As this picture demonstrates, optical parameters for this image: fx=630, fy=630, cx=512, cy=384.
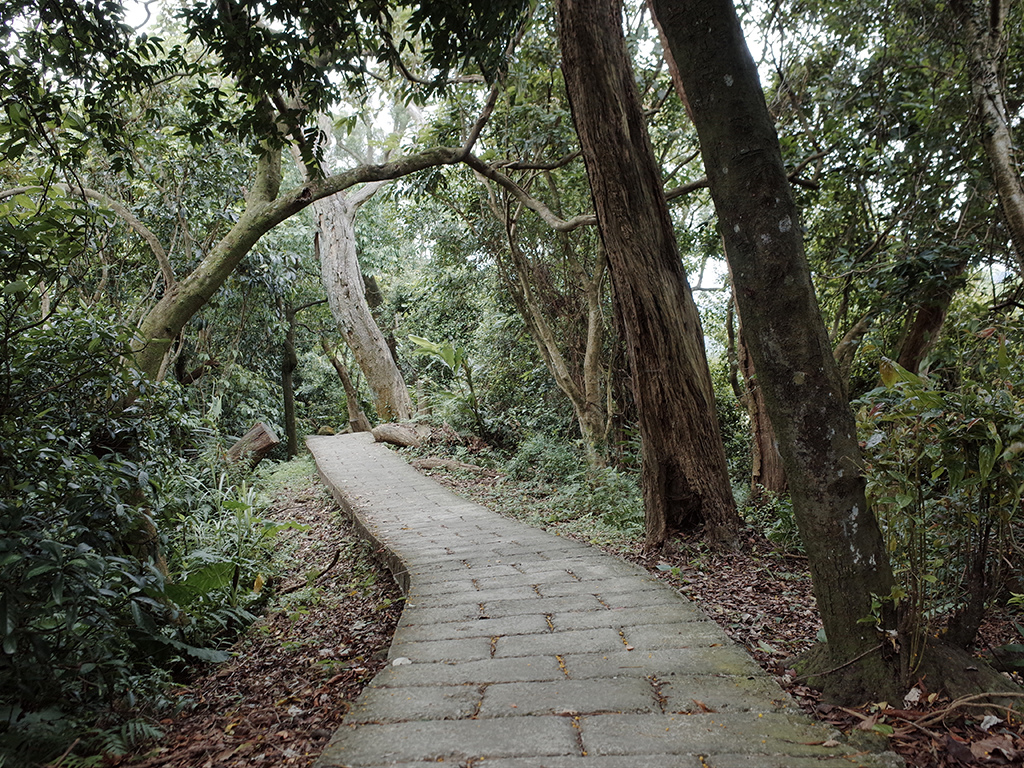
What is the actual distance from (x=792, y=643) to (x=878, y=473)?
120 cm

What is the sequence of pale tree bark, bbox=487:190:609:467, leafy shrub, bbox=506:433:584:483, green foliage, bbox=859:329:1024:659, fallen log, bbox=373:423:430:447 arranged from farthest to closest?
fallen log, bbox=373:423:430:447, leafy shrub, bbox=506:433:584:483, pale tree bark, bbox=487:190:609:467, green foliage, bbox=859:329:1024:659

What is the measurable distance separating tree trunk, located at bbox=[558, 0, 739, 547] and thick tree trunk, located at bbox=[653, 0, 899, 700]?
87.3 inches

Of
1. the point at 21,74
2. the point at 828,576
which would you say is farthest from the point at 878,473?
the point at 21,74

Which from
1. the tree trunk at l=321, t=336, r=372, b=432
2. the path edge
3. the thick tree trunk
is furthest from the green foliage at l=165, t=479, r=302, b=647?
the tree trunk at l=321, t=336, r=372, b=432

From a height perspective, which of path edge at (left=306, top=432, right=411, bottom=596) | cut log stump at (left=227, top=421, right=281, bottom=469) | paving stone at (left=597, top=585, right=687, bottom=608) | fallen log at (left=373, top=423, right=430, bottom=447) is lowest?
paving stone at (left=597, top=585, right=687, bottom=608)

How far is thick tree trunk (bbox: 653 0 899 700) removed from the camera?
233cm

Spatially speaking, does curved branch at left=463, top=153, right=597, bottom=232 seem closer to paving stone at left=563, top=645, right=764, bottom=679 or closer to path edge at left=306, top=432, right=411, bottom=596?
path edge at left=306, top=432, right=411, bottom=596

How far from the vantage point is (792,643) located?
295 centimetres

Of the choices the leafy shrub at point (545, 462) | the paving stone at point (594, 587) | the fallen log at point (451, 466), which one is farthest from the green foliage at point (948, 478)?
the fallen log at point (451, 466)

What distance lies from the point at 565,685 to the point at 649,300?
2975 mm

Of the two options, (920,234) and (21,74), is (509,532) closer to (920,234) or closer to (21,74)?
(21,74)

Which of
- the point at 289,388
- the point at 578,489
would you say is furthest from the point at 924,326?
the point at 289,388

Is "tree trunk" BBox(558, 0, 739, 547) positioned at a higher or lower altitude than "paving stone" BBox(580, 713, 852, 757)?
higher

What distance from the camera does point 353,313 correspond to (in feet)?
46.3
